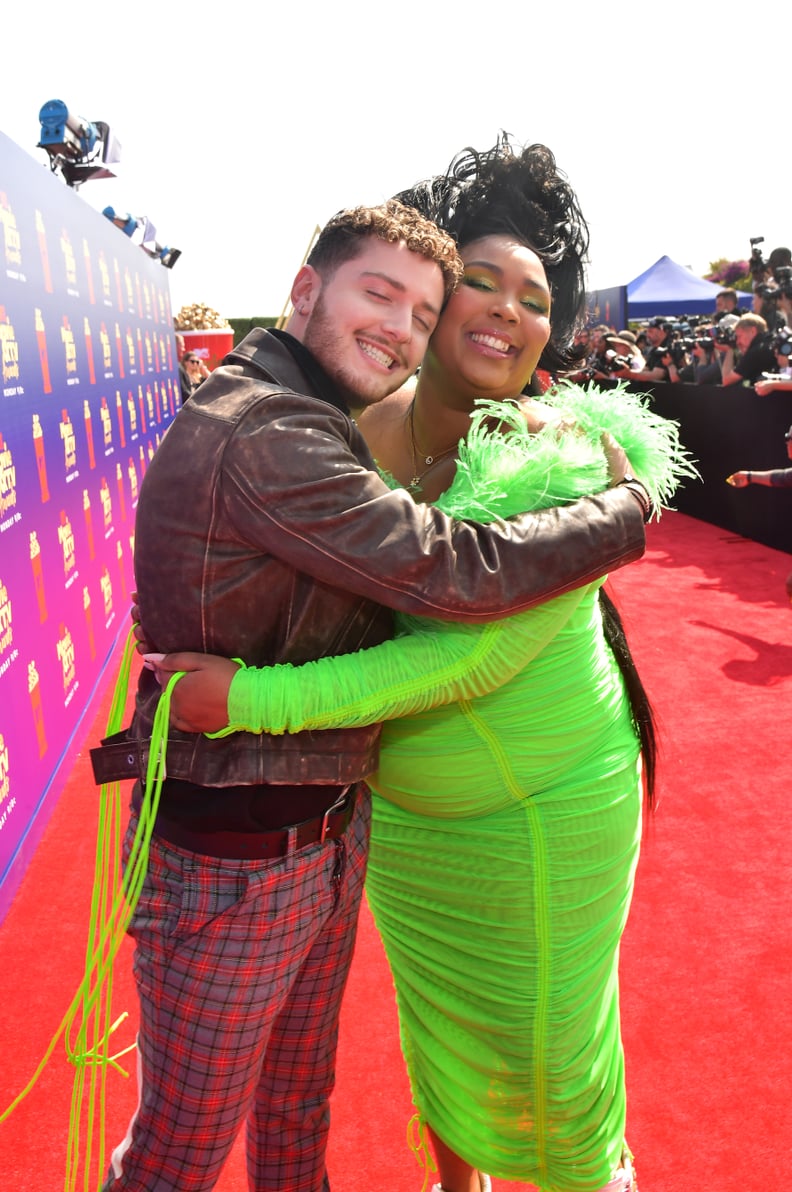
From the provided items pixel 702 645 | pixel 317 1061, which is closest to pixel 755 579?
pixel 702 645

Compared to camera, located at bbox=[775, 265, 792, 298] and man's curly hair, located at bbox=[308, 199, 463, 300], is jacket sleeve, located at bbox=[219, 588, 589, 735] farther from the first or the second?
camera, located at bbox=[775, 265, 792, 298]

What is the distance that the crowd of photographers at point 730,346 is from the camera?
A: 7.36m

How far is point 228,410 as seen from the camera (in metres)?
1.15

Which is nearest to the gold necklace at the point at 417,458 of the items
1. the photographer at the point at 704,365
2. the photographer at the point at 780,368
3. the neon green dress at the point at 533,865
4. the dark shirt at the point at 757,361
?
the neon green dress at the point at 533,865

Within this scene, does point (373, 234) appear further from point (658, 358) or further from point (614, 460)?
point (658, 358)

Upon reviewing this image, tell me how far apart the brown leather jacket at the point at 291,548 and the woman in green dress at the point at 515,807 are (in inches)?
3.8

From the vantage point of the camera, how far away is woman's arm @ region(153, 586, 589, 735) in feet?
3.84

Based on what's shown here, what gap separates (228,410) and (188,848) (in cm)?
60

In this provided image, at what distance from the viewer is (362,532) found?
44.3 inches

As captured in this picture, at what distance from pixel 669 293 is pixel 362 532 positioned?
17029mm

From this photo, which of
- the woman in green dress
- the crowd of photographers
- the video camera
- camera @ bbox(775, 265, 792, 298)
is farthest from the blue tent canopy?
the woman in green dress

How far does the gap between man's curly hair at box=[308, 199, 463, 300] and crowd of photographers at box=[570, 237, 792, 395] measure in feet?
11.4

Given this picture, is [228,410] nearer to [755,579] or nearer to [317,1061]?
[317,1061]

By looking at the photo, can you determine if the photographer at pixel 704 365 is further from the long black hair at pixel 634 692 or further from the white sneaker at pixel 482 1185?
the white sneaker at pixel 482 1185
